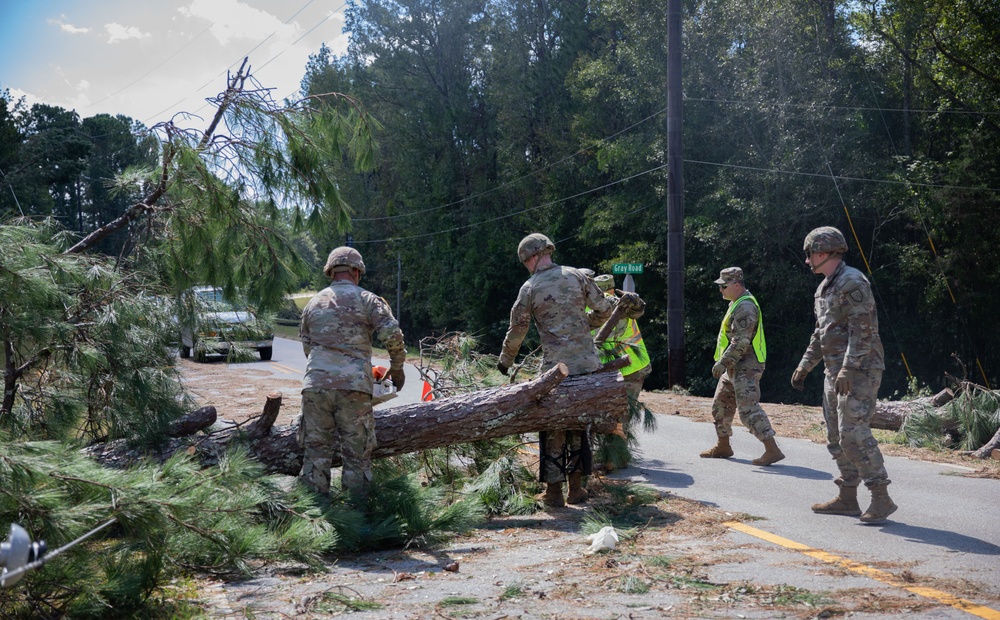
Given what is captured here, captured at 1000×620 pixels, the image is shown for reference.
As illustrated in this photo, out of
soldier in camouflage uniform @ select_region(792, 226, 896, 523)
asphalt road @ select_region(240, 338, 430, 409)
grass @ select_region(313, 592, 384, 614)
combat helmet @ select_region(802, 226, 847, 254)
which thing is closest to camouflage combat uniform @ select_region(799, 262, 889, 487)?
soldier in camouflage uniform @ select_region(792, 226, 896, 523)

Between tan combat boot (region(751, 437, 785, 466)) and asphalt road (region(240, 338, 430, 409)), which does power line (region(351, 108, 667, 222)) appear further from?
tan combat boot (region(751, 437, 785, 466))

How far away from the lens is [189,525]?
4.64m

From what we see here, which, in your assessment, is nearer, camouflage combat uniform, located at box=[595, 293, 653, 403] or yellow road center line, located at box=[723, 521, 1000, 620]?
yellow road center line, located at box=[723, 521, 1000, 620]

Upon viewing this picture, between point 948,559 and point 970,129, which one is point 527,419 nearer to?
point 948,559

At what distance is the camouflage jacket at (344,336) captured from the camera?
6.44 metres

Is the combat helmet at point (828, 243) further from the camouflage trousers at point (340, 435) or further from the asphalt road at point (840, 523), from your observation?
the camouflage trousers at point (340, 435)

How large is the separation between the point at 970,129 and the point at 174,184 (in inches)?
869

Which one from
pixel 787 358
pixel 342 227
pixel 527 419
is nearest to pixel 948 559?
pixel 527 419

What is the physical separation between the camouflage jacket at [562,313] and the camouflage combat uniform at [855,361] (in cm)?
177

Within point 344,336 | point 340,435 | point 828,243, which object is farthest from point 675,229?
point 340,435

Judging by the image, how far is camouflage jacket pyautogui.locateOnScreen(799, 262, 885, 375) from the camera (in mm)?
6508

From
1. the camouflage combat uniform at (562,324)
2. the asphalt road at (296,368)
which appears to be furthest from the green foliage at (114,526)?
the asphalt road at (296,368)

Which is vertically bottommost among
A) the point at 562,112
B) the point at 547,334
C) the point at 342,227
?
the point at 547,334

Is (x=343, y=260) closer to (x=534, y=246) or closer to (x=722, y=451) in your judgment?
(x=534, y=246)
